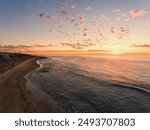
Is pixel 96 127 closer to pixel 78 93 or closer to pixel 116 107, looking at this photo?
pixel 116 107

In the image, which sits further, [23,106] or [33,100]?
[33,100]

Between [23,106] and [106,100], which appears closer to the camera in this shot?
[23,106]

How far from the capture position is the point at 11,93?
956 inches

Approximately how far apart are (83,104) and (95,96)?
431 centimetres

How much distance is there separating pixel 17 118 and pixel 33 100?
7.30 m

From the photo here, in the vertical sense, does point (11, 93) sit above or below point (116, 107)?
above

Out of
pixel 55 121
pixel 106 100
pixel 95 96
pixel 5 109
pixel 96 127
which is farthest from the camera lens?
pixel 95 96

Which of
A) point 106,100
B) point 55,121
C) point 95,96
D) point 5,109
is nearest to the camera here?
point 55,121

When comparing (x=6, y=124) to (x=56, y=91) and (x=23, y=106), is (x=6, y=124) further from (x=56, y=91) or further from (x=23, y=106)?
(x=56, y=91)

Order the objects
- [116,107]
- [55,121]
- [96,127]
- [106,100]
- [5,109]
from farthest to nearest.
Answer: [106,100], [116,107], [5,109], [55,121], [96,127]

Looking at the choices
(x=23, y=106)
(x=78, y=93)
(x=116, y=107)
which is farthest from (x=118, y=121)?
(x=78, y=93)

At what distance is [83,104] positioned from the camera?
21.9 meters

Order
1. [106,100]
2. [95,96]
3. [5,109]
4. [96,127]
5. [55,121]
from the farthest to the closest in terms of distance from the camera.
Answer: [95,96] < [106,100] < [5,109] < [55,121] < [96,127]

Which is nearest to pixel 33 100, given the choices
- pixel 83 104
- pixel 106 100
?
pixel 83 104
